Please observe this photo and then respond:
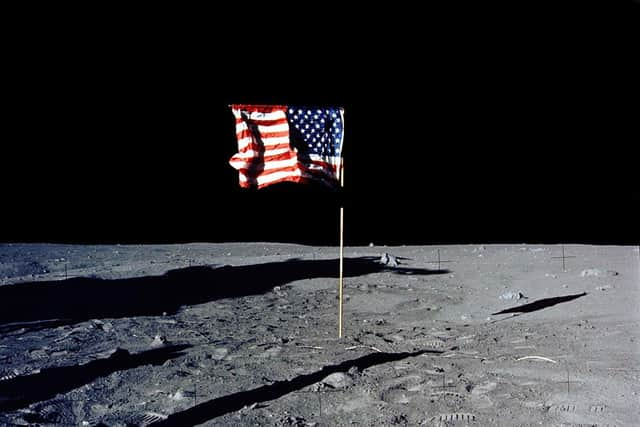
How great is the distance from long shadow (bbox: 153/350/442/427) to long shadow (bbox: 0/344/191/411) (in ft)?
2.87

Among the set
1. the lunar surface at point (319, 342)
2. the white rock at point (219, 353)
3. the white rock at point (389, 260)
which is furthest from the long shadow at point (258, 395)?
the white rock at point (389, 260)

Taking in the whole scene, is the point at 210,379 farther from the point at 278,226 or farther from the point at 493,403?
the point at 278,226

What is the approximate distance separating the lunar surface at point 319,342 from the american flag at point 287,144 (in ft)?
4.30

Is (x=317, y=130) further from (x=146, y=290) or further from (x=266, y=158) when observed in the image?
(x=146, y=290)

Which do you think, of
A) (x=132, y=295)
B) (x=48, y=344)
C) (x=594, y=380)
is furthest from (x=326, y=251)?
(x=594, y=380)

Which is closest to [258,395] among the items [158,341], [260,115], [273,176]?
[158,341]

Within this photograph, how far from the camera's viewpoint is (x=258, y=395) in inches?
132

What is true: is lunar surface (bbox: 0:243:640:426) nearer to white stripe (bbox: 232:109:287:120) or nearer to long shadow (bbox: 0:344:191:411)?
long shadow (bbox: 0:344:191:411)

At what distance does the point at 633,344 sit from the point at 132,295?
4821 mm

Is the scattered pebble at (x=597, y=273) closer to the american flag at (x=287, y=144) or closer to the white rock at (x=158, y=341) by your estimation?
the american flag at (x=287, y=144)

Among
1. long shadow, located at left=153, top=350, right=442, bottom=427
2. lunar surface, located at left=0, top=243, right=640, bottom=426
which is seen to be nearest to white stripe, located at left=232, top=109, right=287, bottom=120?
lunar surface, located at left=0, top=243, right=640, bottom=426

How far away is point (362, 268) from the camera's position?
7.95 meters

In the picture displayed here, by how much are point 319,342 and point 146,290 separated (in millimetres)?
2903

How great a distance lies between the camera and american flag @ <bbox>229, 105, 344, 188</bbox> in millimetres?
4621
